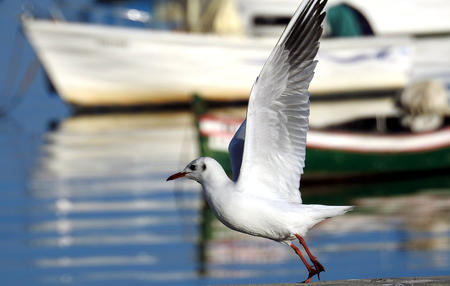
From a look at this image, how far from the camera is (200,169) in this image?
6621mm

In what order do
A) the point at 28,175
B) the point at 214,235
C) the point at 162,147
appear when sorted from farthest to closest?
the point at 162,147 → the point at 28,175 → the point at 214,235

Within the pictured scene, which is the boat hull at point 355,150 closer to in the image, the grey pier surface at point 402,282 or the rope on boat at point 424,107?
the rope on boat at point 424,107

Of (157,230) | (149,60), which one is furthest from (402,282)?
(149,60)

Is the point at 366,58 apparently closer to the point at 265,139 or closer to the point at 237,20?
the point at 237,20

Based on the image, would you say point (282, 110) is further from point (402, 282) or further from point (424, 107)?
point (424, 107)

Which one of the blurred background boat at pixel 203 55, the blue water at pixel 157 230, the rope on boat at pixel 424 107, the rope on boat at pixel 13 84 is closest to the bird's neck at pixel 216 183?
the blue water at pixel 157 230

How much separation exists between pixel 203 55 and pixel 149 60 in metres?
1.47

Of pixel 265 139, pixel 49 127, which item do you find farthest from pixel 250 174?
pixel 49 127

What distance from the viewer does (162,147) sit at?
21.4 meters

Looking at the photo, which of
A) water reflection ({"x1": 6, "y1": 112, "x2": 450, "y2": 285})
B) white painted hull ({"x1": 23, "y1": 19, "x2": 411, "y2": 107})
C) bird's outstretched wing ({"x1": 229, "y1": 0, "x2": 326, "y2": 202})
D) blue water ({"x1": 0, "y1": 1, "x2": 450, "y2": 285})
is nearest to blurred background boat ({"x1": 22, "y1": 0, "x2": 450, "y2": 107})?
white painted hull ({"x1": 23, "y1": 19, "x2": 411, "y2": 107})

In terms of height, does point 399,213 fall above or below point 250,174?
below

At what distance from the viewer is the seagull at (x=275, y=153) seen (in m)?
6.48

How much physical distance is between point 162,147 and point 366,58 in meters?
11.7

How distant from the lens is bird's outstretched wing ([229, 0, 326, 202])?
6484 mm
